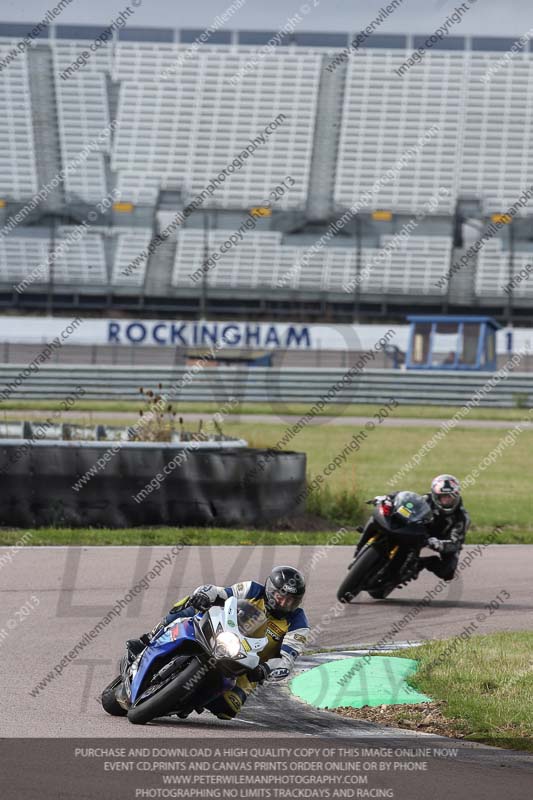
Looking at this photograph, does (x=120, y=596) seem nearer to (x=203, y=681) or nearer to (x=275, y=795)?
(x=203, y=681)

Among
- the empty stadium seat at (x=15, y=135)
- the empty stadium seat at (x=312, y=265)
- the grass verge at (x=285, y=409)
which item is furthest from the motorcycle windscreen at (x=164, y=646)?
the empty stadium seat at (x=15, y=135)

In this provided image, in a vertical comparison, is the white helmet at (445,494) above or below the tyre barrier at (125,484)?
above

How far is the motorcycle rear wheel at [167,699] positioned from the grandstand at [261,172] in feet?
120

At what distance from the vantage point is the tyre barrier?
45.6ft

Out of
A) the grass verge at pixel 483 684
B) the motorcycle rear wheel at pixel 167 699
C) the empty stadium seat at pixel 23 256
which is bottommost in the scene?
the empty stadium seat at pixel 23 256

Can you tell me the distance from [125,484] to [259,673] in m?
7.64

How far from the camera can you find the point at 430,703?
7.34 meters

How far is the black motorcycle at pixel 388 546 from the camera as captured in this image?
36.0 ft

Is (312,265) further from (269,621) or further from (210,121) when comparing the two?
(269,621)

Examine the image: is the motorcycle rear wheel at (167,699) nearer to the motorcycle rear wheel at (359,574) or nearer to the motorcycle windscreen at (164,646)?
the motorcycle windscreen at (164,646)

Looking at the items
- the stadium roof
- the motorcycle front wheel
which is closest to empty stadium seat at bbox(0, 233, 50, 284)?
the stadium roof

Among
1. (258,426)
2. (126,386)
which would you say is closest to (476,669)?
(258,426)

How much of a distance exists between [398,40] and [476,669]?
153 feet

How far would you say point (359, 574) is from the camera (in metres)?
10.9
